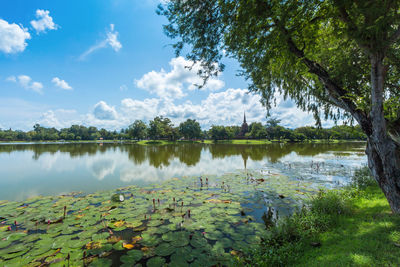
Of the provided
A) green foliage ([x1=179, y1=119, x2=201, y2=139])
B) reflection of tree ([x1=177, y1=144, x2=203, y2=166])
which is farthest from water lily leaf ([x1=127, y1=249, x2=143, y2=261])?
green foliage ([x1=179, y1=119, x2=201, y2=139])

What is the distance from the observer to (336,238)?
4.21 metres

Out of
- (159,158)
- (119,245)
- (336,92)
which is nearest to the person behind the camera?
(119,245)

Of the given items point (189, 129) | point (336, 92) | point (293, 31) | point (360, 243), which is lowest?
point (360, 243)

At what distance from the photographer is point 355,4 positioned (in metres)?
3.49

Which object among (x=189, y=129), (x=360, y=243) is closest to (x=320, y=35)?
(x=360, y=243)

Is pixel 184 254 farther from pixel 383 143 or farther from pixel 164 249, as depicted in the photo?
pixel 383 143

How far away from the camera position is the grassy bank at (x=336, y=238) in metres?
3.21

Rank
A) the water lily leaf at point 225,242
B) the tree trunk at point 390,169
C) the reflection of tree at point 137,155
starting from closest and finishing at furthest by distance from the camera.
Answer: the tree trunk at point 390,169, the water lily leaf at point 225,242, the reflection of tree at point 137,155

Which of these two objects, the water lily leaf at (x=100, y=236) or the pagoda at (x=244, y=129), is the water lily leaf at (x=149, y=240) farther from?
the pagoda at (x=244, y=129)

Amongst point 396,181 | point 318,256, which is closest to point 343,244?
point 318,256

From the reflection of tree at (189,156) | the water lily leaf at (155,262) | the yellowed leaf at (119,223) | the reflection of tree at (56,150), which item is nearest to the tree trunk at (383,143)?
the water lily leaf at (155,262)

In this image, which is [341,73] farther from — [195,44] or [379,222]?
[195,44]

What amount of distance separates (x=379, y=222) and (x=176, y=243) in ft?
Result: 18.0

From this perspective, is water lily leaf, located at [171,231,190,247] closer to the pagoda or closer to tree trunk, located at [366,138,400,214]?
tree trunk, located at [366,138,400,214]
